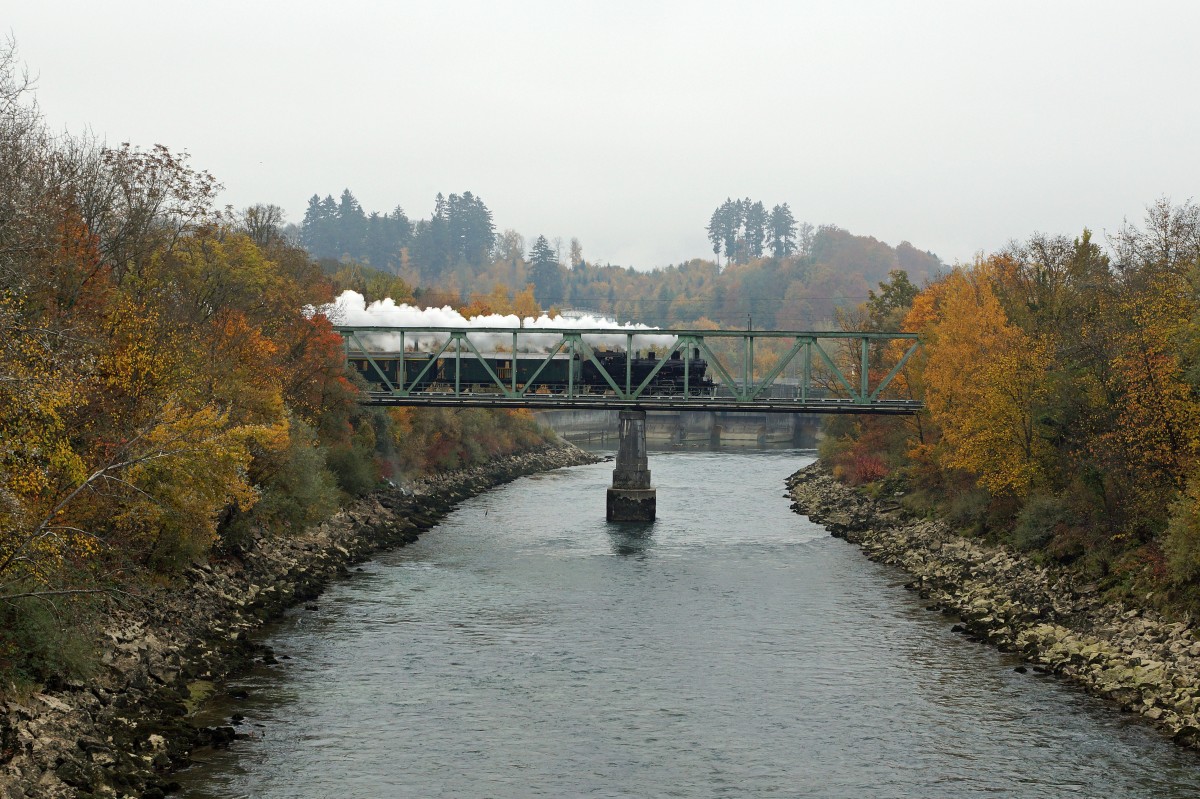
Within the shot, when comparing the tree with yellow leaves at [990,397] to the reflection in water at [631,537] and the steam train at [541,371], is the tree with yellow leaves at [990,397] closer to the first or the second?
the reflection in water at [631,537]

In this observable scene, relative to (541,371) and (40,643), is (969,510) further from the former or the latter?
(40,643)

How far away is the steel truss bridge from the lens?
2955 inches

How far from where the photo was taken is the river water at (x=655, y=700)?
1148 inches

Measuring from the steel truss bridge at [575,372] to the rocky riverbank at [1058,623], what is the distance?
1343 centimetres

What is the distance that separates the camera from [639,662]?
131ft

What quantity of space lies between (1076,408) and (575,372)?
44.6 metres

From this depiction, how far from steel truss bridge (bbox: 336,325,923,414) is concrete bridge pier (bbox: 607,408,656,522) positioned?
132 cm

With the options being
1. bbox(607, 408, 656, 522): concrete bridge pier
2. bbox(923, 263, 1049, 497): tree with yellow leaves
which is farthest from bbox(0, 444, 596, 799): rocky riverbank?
bbox(923, 263, 1049, 497): tree with yellow leaves

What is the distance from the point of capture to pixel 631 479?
77.2 metres

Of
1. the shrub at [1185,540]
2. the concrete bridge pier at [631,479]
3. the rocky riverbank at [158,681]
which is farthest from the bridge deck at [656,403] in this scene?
the shrub at [1185,540]

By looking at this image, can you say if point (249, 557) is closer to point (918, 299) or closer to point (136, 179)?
point (136, 179)

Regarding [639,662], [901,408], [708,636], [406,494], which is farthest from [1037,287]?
[406,494]

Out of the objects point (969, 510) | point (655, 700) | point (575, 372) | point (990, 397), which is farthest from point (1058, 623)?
point (575, 372)

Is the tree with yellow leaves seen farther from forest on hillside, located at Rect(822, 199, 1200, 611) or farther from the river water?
the river water
